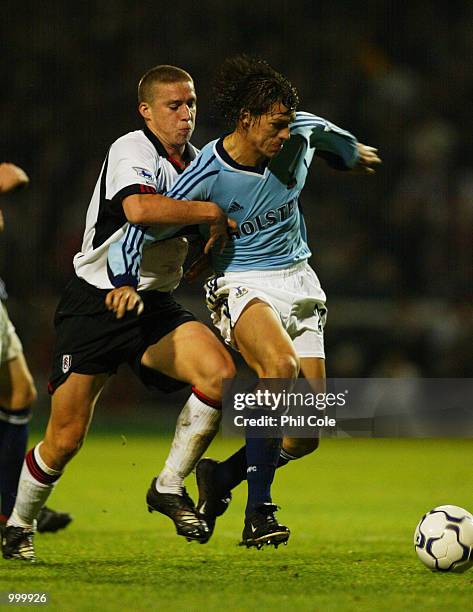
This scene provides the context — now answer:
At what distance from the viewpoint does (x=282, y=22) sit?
13.5 meters

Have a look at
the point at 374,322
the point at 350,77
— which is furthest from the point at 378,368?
the point at 350,77

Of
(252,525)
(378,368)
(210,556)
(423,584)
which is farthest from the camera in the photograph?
(378,368)

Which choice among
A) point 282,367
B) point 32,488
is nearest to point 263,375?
point 282,367

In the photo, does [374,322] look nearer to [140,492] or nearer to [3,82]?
[140,492]

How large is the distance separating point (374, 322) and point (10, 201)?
171 inches

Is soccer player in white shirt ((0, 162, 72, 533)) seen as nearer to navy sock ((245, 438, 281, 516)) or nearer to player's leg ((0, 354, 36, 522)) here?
player's leg ((0, 354, 36, 522))

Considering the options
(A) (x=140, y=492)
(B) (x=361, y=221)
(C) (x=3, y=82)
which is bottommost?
(A) (x=140, y=492)

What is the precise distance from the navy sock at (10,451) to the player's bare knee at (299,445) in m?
1.31

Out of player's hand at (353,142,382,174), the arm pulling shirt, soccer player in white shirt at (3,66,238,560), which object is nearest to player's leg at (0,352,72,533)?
soccer player in white shirt at (3,66,238,560)

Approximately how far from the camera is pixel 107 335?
16.2 ft

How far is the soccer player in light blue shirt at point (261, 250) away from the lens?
15.4 feet

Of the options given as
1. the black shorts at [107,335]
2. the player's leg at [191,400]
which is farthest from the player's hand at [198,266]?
the player's leg at [191,400]

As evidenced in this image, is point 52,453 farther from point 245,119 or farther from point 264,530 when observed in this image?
point 245,119

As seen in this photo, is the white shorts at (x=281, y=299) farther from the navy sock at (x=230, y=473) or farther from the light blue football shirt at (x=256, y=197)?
the navy sock at (x=230, y=473)
